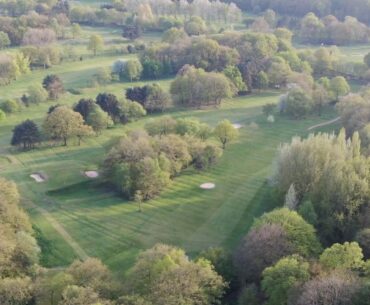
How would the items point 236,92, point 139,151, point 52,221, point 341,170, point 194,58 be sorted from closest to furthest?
point 341,170 < point 52,221 < point 139,151 < point 236,92 < point 194,58

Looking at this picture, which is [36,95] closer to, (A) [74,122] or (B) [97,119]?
(B) [97,119]

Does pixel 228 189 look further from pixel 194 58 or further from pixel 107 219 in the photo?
pixel 194 58

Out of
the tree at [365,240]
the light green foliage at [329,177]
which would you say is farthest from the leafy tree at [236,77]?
the tree at [365,240]

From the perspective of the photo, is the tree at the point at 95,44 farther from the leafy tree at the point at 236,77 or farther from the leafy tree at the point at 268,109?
the leafy tree at the point at 268,109

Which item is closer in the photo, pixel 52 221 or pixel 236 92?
pixel 52 221

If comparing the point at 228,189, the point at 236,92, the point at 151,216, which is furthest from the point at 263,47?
the point at 151,216
